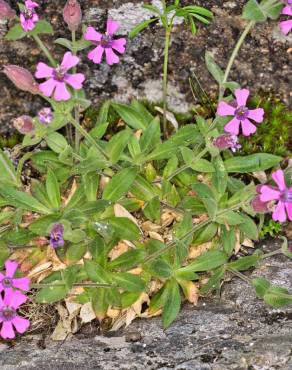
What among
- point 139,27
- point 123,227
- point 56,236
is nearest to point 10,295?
point 56,236

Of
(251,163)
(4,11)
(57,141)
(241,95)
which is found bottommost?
(251,163)

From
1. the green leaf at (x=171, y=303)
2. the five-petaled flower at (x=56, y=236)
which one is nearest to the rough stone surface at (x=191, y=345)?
the green leaf at (x=171, y=303)

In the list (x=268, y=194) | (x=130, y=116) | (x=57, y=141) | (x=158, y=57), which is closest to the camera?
(x=268, y=194)

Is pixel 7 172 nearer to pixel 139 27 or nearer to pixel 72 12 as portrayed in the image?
pixel 72 12

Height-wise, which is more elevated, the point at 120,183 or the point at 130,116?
the point at 130,116

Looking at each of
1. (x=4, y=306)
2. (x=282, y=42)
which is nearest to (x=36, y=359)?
(x=4, y=306)

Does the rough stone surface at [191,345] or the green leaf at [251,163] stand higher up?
the green leaf at [251,163]

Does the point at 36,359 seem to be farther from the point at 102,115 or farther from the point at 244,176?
the point at 244,176

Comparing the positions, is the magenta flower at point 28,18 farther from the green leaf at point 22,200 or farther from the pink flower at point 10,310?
the pink flower at point 10,310
